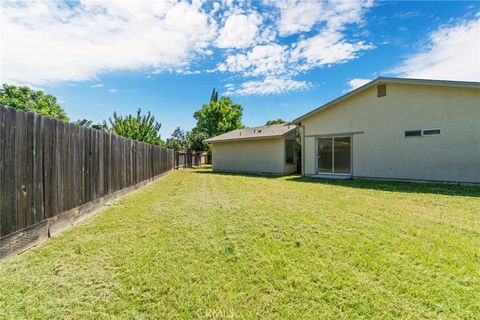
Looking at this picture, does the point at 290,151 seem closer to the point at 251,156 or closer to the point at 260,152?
the point at 260,152

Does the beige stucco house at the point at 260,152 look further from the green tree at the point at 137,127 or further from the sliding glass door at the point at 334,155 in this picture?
the green tree at the point at 137,127

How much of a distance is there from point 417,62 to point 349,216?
11.2 meters

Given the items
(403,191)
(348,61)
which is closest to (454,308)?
(403,191)

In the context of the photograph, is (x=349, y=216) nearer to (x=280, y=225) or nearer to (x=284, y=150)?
(x=280, y=225)

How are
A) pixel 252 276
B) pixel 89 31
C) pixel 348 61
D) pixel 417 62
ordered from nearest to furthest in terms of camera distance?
1. pixel 252 276
2. pixel 89 31
3. pixel 417 62
4. pixel 348 61

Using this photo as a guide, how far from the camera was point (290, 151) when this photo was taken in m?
15.7

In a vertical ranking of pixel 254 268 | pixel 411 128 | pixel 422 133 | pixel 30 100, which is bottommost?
pixel 254 268

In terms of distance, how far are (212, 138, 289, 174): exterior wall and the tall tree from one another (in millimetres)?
19392

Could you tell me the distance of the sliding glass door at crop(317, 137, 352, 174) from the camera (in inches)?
477

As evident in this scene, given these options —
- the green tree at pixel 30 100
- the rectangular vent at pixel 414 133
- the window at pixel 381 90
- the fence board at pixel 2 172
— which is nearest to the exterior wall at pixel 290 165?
the window at pixel 381 90

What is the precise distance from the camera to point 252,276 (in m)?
2.62

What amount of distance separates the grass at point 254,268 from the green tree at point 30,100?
125 ft

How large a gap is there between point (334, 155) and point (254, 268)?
1102 cm

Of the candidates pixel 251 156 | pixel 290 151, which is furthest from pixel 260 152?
pixel 290 151
